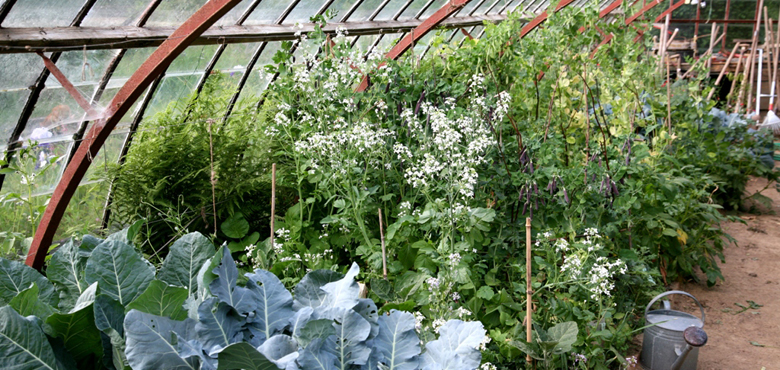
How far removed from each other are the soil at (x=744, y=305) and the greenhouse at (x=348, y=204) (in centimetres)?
2

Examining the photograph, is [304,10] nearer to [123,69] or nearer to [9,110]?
[123,69]

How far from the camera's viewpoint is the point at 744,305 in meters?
4.21

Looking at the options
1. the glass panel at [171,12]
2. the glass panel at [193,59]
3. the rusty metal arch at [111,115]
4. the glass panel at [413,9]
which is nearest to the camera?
the rusty metal arch at [111,115]

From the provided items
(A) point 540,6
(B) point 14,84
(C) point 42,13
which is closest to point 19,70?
(B) point 14,84

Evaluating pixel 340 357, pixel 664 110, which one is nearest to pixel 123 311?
pixel 340 357

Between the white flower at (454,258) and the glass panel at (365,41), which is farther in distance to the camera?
the glass panel at (365,41)

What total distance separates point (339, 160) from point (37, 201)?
214cm

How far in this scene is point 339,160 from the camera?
9.71 ft

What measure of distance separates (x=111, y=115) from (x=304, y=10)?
7.96 feet

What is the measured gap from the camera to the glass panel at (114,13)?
10.6 ft

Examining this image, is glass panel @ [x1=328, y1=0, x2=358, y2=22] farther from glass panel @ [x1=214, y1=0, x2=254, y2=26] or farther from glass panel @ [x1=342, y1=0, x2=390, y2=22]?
glass panel @ [x1=214, y1=0, x2=254, y2=26]

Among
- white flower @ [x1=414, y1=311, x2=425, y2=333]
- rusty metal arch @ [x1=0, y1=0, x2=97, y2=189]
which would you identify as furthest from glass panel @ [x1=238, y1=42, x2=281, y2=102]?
white flower @ [x1=414, y1=311, x2=425, y2=333]

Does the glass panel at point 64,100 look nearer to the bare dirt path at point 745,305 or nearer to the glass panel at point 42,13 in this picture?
the glass panel at point 42,13

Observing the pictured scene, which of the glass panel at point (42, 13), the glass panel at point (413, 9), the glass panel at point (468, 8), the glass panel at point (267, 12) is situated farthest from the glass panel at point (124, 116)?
the glass panel at point (468, 8)
